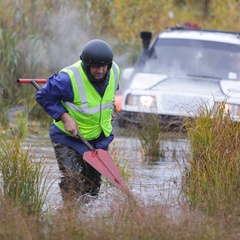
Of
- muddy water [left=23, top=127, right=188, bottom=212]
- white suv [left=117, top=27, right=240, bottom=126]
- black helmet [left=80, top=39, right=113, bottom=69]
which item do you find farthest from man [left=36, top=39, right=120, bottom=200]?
white suv [left=117, top=27, right=240, bottom=126]

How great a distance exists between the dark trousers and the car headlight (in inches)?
171

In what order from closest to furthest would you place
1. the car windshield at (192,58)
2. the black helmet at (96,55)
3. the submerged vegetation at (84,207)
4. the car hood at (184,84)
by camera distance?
the submerged vegetation at (84,207)
the black helmet at (96,55)
the car hood at (184,84)
the car windshield at (192,58)

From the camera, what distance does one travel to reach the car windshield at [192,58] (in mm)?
13586

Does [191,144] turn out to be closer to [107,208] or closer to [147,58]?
[107,208]

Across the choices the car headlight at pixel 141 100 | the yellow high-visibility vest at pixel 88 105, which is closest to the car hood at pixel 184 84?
the car headlight at pixel 141 100

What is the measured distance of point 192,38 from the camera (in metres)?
14.1

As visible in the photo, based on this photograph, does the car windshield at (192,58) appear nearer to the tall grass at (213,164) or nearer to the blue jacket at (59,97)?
the tall grass at (213,164)

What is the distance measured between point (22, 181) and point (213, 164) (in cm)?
159

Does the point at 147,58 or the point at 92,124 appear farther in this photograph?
the point at 147,58

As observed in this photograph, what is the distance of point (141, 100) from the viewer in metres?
12.5

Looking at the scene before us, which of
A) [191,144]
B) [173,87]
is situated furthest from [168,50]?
[191,144]

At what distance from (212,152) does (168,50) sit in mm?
6186

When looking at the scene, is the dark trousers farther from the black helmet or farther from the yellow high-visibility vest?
the black helmet

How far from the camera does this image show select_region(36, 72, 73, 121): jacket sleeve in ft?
25.3
